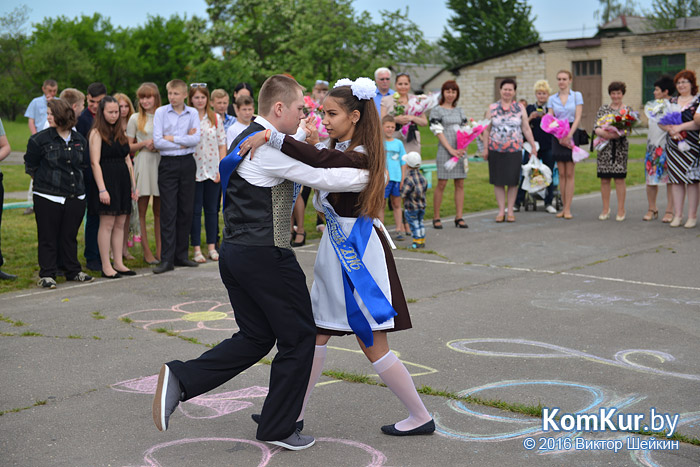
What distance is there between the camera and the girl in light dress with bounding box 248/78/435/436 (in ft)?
13.1

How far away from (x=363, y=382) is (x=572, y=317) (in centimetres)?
243

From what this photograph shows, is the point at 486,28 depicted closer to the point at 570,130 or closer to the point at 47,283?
the point at 570,130

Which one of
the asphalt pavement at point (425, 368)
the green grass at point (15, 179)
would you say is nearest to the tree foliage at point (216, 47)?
the green grass at point (15, 179)

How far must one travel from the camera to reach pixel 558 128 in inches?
482

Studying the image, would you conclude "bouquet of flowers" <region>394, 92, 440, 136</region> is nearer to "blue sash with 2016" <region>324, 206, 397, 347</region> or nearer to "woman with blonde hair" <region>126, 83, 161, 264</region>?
"woman with blonde hair" <region>126, 83, 161, 264</region>

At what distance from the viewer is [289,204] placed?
4.01 m

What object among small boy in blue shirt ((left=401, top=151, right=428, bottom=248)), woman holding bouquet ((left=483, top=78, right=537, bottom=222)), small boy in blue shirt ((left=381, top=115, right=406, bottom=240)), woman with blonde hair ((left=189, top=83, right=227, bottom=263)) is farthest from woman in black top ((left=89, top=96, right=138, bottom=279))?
woman holding bouquet ((left=483, top=78, right=537, bottom=222))

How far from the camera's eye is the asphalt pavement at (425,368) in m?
3.93

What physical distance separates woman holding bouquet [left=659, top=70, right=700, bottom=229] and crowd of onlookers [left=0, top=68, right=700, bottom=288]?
0.02 m

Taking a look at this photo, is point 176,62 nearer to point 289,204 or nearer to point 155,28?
point 155,28

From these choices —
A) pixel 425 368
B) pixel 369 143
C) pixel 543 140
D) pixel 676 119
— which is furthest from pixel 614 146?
pixel 369 143

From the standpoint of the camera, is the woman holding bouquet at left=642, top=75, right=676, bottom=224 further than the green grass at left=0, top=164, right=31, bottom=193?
No

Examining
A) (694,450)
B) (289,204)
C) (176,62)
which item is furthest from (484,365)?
(176,62)

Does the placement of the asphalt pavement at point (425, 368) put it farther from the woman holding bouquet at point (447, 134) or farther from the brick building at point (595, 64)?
the brick building at point (595, 64)
